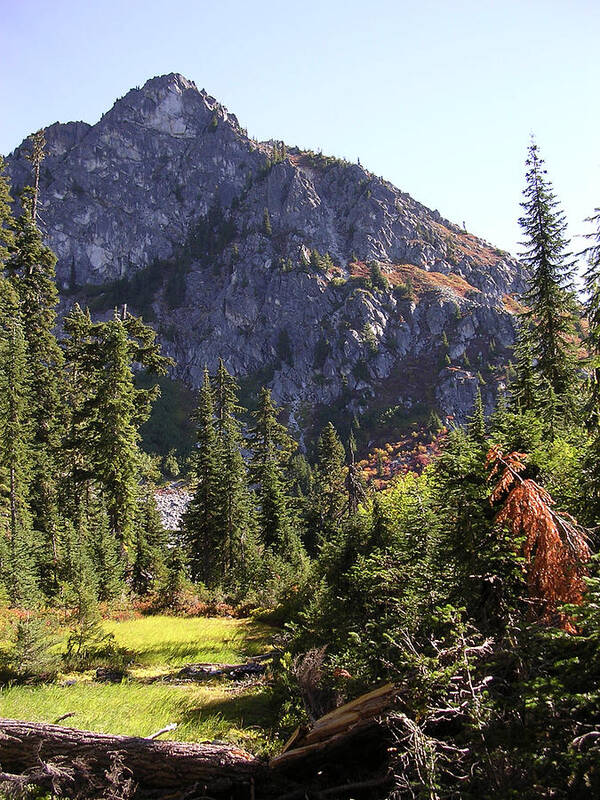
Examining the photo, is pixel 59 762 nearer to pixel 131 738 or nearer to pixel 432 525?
pixel 131 738

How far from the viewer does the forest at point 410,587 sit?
3.67 m

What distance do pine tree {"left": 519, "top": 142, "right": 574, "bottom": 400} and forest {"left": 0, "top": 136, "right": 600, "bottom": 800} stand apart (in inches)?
3.0

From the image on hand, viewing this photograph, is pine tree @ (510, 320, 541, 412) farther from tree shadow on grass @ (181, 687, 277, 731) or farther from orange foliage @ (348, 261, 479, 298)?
orange foliage @ (348, 261, 479, 298)

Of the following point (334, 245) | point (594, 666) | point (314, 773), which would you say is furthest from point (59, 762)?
point (334, 245)

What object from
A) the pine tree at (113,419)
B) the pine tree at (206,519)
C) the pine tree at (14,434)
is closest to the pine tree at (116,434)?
the pine tree at (113,419)

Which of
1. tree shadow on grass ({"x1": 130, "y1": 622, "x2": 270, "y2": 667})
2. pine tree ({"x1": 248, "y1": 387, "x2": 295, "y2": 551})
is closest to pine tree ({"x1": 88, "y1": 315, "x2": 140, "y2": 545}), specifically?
tree shadow on grass ({"x1": 130, "y1": 622, "x2": 270, "y2": 667})

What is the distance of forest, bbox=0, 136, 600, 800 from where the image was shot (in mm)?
3666

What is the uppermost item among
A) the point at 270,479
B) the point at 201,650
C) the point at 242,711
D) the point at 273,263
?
the point at 273,263

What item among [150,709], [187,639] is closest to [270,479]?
[187,639]

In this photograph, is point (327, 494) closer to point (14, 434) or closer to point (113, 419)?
point (113, 419)

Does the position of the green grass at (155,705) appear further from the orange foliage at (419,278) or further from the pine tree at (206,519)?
the orange foliage at (419,278)

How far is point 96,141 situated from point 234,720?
232432 mm

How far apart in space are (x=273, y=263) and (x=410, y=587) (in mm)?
161844

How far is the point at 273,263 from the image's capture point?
6289 inches
